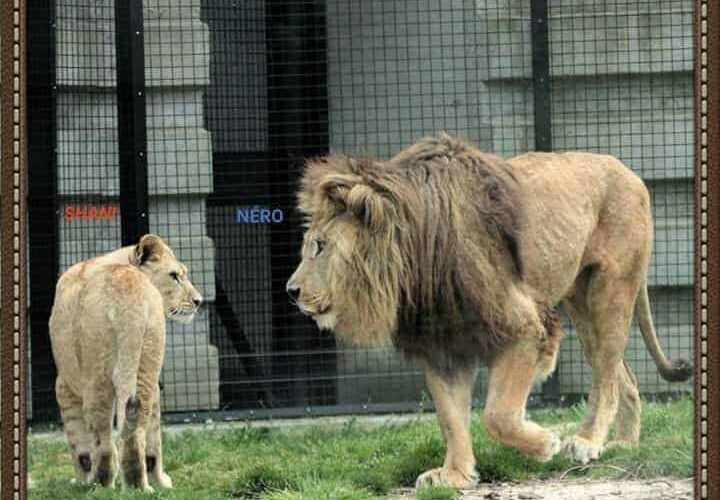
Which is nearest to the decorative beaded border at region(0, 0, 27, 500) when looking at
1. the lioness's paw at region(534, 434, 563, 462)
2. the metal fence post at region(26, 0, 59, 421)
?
the metal fence post at region(26, 0, 59, 421)

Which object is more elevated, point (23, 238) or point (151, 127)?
point (151, 127)

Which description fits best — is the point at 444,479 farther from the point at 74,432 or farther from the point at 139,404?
the point at 74,432

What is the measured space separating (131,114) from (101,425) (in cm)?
85

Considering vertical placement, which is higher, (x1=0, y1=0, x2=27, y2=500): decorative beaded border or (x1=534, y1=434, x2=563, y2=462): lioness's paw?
(x1=0, y1=0, x2=27, y2=500): decorative beaded border

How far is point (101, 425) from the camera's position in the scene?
536 centimetres

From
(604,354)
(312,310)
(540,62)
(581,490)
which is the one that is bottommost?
(581,490)

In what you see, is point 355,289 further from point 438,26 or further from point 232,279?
point 438,26

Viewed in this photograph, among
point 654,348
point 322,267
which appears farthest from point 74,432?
point 654,348

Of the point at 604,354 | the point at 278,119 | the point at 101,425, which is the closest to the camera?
the point at 278,119

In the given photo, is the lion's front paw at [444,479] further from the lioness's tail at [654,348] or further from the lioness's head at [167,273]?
the lioness's head at [167,273]

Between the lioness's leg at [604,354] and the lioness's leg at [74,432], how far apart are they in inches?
50.9

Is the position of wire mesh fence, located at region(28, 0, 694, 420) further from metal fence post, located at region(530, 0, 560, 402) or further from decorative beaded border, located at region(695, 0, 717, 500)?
decorative beaded border, located at region(695, 0, 717, 500)

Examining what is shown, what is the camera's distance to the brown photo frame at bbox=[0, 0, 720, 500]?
16.2ft

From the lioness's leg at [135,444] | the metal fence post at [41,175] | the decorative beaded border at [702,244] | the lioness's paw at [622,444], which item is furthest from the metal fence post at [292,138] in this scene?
the decorative beaded border at [702,244]
